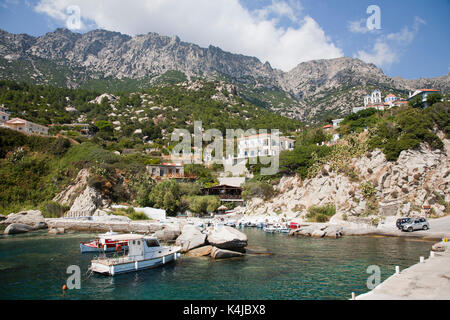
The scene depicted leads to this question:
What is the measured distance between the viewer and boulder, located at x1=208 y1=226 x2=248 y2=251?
2084cm

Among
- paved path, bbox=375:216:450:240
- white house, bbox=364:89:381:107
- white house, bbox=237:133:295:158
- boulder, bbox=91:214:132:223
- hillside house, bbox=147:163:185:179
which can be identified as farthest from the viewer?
white house, bbox=364:89:381:107

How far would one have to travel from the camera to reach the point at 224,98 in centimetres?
11038

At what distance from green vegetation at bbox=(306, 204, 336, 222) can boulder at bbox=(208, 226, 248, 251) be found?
1968 centimetres

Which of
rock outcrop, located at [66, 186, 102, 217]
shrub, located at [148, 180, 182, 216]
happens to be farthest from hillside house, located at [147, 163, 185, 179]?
rock outcrop, located at [66, 186, 102, 217]

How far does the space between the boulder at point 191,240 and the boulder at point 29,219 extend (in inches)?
913

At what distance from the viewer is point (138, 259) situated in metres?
17.2

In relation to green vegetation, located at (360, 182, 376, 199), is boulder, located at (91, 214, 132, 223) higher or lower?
lower

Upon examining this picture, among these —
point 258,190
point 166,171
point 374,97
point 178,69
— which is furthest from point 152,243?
point 178,69

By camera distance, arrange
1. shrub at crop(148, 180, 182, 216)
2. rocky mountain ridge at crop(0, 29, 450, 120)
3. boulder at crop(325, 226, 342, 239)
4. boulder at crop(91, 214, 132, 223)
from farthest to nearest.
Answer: rocky mountain ridge at crop(0, 29, 450, 120)
shrub at crop(148, 180, 182, 216)
boulder at crop(91, 214, 132, 223)
boulder at crop(325, 226, 342, 239)

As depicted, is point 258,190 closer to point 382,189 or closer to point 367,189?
point 367,189

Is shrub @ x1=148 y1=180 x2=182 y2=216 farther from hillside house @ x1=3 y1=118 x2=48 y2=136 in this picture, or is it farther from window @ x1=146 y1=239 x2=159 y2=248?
hillside house @ x1=3 y1=118 x2=48 y2=136

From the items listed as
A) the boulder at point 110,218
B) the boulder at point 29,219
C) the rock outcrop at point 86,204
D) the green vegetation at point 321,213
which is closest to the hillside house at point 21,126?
the rock outcrop at point 86,204

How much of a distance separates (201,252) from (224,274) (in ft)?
17.9

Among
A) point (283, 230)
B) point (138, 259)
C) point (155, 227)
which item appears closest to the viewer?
point (138, 259)
